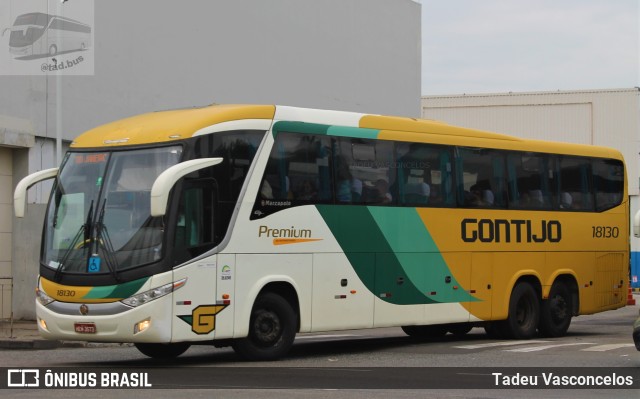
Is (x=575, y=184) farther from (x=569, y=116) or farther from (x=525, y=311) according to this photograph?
(x=569, y=116)

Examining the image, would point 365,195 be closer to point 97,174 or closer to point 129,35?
point 97,174

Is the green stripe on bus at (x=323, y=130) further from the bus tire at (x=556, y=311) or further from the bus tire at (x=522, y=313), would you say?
the bus tire at (x=556, y=311)

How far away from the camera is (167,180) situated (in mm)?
15344

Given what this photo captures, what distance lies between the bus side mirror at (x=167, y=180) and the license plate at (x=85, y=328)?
1871mm

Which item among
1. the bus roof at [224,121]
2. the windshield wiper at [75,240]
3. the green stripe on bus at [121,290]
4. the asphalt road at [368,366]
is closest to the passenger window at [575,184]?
the asphalt road at [368,366]

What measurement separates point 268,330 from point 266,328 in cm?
5

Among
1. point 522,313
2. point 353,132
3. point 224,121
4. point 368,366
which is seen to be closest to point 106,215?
point 224,121

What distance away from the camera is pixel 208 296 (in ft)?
53.6

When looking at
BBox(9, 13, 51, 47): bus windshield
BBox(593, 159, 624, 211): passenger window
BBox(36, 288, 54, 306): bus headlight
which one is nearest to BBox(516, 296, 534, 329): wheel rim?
BBox(593, 159, 624, 211): passenger window

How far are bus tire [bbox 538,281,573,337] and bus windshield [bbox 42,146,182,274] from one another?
384 inches

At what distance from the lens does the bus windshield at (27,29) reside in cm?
2722

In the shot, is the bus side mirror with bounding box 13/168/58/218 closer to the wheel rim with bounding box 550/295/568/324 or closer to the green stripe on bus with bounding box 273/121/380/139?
the green stripe on bus with bounding box 273/121/380/139

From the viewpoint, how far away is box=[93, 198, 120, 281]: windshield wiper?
51.9 ft
